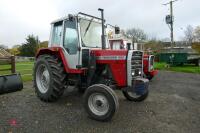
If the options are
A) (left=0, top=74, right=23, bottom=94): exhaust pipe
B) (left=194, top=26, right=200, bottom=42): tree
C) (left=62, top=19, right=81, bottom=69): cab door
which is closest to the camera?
(left=62, top=19, right=81, bottom=69): cab door

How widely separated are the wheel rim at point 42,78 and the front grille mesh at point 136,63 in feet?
8.50

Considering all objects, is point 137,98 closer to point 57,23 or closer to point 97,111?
point 97,111

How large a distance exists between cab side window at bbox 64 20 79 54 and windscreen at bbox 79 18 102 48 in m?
0.19

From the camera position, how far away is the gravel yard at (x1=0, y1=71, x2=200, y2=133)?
4.30 meters

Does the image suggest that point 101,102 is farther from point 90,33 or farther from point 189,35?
point 189,35

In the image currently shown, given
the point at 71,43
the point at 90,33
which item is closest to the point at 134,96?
the point at 90,33

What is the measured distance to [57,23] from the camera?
655cm

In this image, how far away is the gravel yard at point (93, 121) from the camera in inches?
169

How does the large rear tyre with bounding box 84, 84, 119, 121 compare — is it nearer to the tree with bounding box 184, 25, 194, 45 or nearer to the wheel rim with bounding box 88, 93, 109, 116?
the wheel rim with bounding box 88, 93, 109, 116

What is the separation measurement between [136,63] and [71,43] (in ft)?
6.00

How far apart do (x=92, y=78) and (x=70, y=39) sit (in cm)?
125

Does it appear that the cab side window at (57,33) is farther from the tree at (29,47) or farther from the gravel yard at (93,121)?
the tree at (29,47)

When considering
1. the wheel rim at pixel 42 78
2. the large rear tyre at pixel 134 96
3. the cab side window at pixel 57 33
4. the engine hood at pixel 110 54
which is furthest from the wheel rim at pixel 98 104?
the cab side window at pixel 57 33

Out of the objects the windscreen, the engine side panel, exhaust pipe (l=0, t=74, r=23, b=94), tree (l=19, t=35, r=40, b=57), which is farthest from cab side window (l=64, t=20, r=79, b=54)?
tree (l=19, t=35, r=40, b=57)
